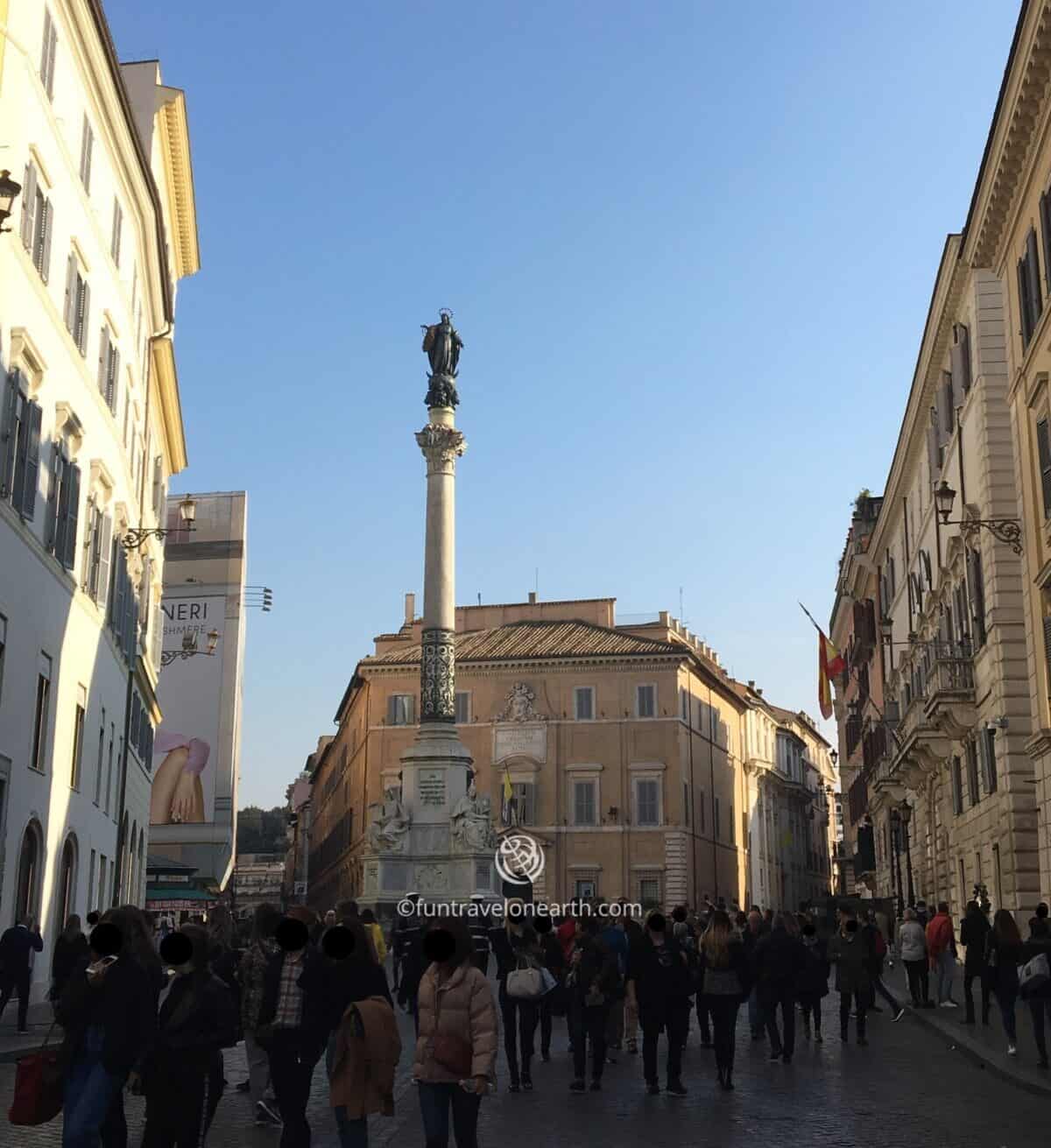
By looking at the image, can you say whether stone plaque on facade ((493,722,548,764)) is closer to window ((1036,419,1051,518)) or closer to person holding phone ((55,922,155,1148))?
window ((1036,419,1051,518))

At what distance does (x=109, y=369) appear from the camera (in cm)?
3116

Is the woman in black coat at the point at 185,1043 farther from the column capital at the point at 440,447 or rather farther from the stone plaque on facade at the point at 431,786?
the column capital at the point at 440,447

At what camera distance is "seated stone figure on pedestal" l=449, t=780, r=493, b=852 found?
43.4 m

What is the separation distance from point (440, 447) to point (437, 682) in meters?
7.14

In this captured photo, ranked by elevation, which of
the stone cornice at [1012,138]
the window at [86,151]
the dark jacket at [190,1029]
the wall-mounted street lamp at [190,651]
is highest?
the window at [86,151]

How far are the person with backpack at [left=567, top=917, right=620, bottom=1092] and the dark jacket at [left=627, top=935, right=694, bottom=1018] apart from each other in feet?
0.77

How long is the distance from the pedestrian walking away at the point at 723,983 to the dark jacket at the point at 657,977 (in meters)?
0.30

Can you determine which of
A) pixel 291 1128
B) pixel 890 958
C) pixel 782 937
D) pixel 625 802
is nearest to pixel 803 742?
pixel 625 802

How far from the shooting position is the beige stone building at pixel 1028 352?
2422 cm

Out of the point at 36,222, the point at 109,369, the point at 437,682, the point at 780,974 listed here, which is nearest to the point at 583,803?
the point at 437,682

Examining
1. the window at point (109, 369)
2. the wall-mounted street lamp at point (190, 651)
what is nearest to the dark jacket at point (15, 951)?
the window at point (109, 369)

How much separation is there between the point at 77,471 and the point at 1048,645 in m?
16.9

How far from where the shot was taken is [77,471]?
89.7 ft

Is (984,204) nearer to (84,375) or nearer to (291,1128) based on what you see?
(84,375)
